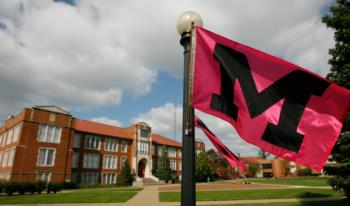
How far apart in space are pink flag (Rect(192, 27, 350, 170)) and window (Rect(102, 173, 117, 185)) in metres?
47.0

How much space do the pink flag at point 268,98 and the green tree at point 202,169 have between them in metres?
53.4

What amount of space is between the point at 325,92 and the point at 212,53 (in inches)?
77.7

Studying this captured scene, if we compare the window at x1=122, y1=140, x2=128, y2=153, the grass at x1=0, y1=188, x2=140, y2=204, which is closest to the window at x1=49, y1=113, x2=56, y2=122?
the grass at x1=0, y1=188, x2=140, y2=204

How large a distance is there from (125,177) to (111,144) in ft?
24.1

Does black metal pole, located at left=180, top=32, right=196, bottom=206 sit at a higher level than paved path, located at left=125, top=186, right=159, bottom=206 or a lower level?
higher

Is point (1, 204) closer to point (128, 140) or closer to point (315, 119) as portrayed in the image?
point (315, 119)

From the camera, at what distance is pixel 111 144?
50812mm

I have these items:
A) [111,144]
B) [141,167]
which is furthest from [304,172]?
[111,144]

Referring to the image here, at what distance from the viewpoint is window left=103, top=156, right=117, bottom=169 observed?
48.3 meters

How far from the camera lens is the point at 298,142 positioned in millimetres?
4148

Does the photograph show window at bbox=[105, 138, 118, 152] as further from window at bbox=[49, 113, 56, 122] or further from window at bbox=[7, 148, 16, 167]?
window at bbox=[7, 148, 16, 167]

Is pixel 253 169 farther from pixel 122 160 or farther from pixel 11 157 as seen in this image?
pixel 11 157

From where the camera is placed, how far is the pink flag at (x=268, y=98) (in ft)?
13.7

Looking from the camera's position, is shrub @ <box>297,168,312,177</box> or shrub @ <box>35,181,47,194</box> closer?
Answer: shrub @ <box>35,181,47,194</box>
